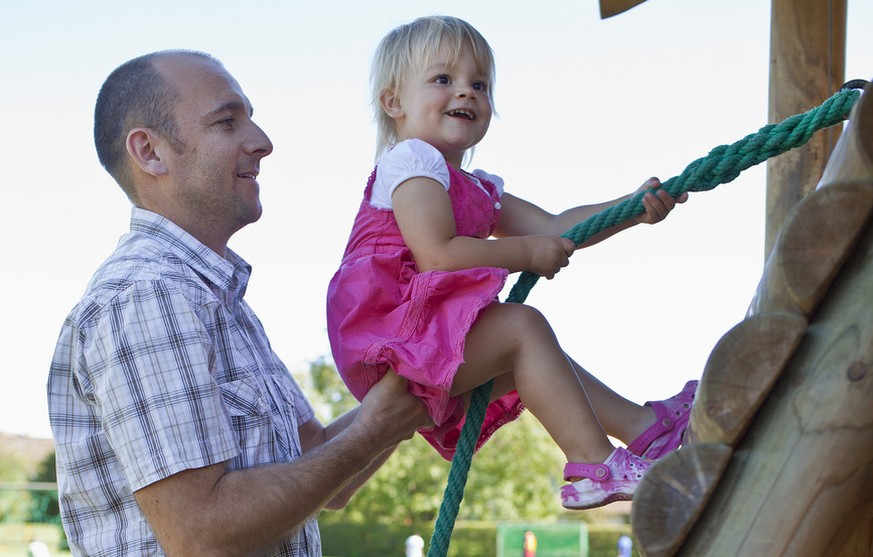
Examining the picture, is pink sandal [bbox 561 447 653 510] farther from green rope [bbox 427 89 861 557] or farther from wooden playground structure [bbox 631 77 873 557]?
wooden playground structure [bbox 631 77 873 557]

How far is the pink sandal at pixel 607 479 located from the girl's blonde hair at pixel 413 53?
0.87 metres

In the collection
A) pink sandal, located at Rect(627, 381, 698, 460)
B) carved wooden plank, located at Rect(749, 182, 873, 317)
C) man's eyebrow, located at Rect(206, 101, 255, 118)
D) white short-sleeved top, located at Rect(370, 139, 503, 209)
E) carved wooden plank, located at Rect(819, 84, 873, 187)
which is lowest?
pink sandal, located at Rect(627, 381, 698, 460)

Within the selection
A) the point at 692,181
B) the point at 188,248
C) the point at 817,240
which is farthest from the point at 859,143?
the point at 188,248

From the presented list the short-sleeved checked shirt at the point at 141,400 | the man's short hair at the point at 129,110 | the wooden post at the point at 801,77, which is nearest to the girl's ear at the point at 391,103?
the man's short hair at the point at 129,110

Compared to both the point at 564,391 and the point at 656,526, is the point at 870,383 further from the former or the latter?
the point at 564,391

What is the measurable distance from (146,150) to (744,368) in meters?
1.60

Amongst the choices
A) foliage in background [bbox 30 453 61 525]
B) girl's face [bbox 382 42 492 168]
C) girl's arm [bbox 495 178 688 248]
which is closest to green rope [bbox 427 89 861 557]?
girl's arm [bbox 495 178 688 248]

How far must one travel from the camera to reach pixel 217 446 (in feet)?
6.26

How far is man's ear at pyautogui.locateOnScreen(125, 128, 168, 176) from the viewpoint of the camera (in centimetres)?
232

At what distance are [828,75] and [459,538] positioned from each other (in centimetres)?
2413

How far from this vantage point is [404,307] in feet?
7.20

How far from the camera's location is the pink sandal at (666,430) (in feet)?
7.32

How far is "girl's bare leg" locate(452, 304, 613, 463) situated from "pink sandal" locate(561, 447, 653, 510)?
0.10 feet

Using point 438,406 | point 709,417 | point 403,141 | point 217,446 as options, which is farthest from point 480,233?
point 709,417
